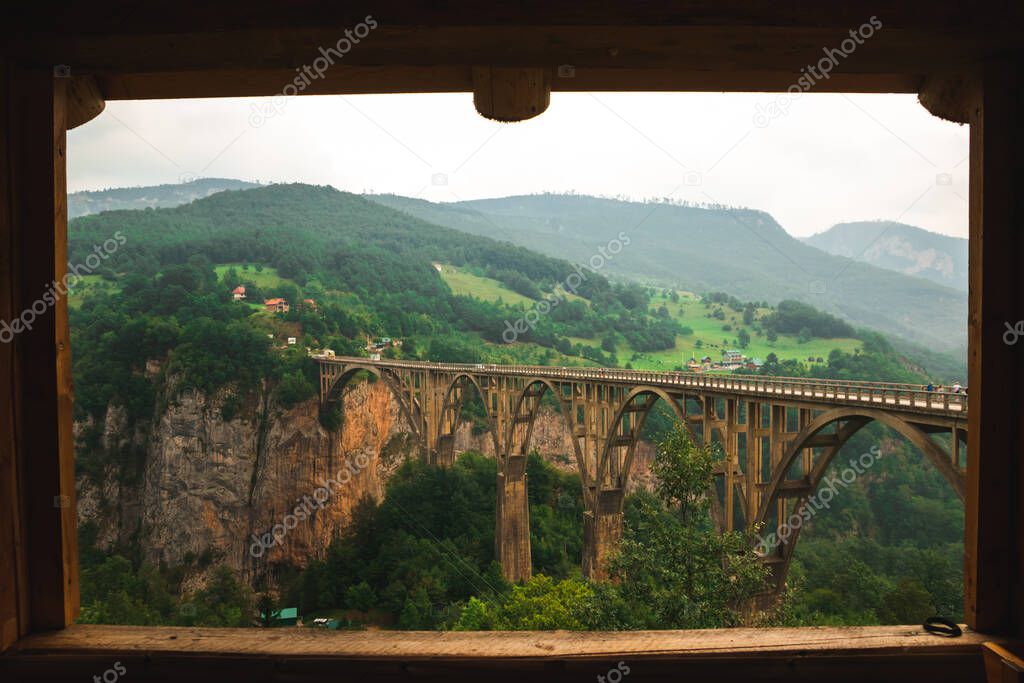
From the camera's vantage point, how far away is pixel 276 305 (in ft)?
219

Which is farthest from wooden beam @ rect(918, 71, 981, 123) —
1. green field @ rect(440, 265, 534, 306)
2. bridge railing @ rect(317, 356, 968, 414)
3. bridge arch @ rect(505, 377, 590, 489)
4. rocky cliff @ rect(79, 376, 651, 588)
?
green field @ rect(440, 265, 534, 306)

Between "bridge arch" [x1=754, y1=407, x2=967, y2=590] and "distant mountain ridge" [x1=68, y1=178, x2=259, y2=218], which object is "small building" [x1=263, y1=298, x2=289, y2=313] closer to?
"bridge arch" [x1=754, y1=407, x2=967, y2=590]

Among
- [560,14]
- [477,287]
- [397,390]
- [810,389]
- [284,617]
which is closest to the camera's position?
[560,14]

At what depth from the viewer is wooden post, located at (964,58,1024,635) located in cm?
240

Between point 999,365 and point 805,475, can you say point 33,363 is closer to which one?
point 999,365

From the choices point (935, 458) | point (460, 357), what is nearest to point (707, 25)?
point (935, 458)

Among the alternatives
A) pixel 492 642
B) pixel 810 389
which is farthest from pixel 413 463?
pixel 492 642

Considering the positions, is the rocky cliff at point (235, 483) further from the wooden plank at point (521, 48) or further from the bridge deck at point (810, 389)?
the wooden plank at point (521, 48)

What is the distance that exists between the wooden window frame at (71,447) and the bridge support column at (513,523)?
32.8 m

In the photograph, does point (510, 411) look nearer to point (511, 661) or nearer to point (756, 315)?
point (511, 661)

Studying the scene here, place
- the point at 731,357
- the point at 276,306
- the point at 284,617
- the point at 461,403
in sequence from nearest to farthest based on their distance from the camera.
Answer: the point at 461,403
the point at 284,617
the point at 276,306
the point at 731,357

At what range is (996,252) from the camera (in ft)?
7.97

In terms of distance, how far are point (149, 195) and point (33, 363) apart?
201 m

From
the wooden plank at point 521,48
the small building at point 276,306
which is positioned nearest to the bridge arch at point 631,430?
the wooden plank at point 521,48
